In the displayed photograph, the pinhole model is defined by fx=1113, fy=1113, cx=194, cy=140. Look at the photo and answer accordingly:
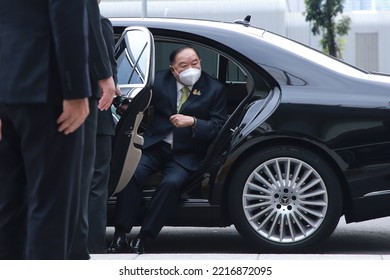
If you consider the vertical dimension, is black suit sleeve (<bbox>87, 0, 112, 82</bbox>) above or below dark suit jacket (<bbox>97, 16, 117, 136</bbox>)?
above

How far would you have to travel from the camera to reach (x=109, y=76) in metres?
4.24

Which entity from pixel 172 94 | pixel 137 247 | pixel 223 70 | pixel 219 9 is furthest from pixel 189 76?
pixel 219 9

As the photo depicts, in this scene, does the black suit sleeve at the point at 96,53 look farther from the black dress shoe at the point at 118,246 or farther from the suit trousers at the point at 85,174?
the black dress shoe at the point at 118,246

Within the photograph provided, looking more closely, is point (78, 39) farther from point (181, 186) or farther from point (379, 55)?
point (379, 55)

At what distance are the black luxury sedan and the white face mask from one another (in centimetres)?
46

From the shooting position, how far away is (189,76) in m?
7.42

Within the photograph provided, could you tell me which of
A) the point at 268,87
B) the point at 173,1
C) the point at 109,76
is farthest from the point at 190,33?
the point at 173,1

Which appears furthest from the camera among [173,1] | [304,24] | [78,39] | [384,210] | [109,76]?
[304,24]

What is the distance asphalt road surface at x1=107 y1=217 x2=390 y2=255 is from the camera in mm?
7445

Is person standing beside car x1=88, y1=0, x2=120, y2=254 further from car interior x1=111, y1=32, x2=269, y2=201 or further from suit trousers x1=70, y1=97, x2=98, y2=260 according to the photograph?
suit trousers x1=70, y1=97, x2=98, y2=260

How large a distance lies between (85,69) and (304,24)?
8650 centimetres

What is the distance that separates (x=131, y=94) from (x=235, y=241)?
1.70 metres

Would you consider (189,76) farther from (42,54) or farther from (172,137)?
(42,54)

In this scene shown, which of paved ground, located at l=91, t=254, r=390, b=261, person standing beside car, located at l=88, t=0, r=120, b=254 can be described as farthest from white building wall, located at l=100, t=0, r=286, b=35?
paved ground, located at l=91, t=254, r=390, b=261
